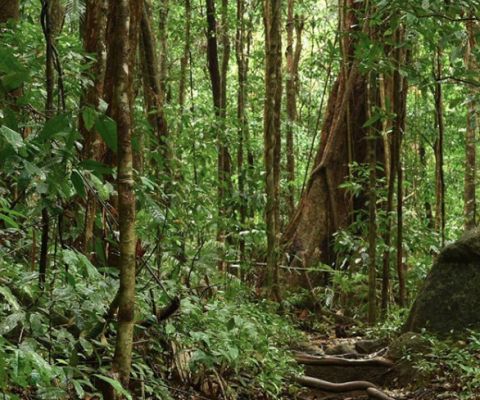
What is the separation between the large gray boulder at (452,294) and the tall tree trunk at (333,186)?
4016 mm

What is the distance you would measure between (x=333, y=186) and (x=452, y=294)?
4798 mm

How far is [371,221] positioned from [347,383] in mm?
2704

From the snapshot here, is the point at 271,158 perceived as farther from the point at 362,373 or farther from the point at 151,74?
the point at 362,373

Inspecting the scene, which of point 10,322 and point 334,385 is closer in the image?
point 10,322

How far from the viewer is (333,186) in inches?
437

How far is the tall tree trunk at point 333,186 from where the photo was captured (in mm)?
10875

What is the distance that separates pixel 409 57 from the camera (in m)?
7.87

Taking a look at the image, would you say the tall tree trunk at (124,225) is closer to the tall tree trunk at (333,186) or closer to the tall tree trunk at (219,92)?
the tall tree trunk at (219,92)

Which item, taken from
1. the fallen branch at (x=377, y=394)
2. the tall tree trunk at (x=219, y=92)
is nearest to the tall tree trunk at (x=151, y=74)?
the tall tree trunk at (x=219, y=92)

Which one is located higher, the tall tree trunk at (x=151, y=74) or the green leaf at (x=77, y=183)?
the tall tree trunk at (x=151, y=74)

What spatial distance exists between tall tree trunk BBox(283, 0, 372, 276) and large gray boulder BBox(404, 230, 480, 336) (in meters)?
4.02

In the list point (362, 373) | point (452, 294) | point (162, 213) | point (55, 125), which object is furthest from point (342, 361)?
point (55, 125)

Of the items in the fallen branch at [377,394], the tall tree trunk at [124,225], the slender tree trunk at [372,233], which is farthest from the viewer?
the slender tree trunk at [372,233]

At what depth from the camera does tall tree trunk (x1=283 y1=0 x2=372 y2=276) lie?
35.7ft
